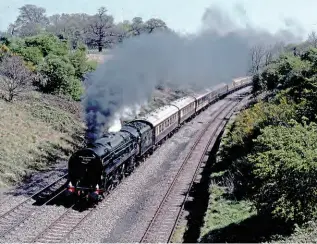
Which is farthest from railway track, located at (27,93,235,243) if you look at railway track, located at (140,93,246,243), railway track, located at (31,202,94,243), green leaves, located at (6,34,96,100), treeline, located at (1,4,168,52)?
treeline, located at (1,4,168,52)

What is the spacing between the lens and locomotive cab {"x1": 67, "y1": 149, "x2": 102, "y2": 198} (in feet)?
69.5

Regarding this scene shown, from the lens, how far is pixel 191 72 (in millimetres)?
66938

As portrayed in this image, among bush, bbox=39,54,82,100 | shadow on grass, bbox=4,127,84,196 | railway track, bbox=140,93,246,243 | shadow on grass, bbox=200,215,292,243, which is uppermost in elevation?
bush, bbox=39,54,82,100

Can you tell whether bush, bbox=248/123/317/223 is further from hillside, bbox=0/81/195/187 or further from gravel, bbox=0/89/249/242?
hillside, bbox=0/81/195/187

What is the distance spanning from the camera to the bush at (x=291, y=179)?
1472 cm

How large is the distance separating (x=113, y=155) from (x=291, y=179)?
34.2 ft

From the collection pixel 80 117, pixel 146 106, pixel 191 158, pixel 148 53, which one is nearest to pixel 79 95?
pixel 80 117

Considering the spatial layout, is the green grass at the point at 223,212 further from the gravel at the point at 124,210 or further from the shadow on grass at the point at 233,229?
the gravel at the point at 124,210

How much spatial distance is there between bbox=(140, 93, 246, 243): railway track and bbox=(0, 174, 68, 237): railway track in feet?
19.4

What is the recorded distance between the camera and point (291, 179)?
1502 centimetres

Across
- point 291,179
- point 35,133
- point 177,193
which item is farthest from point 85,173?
point 35,133

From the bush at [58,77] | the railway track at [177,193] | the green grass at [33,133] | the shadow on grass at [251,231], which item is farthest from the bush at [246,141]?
the bush at [58,77]

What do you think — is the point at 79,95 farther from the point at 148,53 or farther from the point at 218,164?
the point at 218,164

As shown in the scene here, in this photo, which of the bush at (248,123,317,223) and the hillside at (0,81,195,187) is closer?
the bush at (248,123,317,223)
